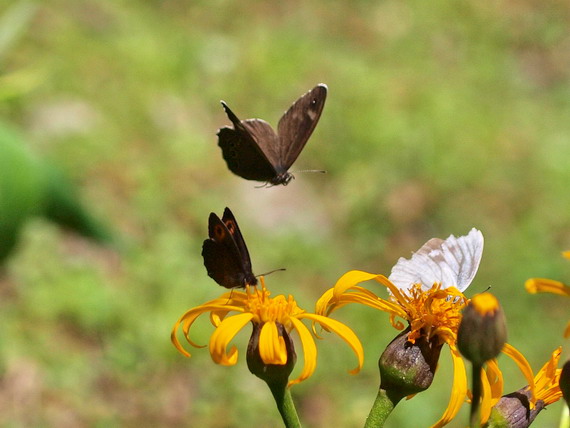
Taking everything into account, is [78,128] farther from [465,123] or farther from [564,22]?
[564,22]

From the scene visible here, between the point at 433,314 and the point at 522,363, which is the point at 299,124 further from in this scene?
the point at 522,363

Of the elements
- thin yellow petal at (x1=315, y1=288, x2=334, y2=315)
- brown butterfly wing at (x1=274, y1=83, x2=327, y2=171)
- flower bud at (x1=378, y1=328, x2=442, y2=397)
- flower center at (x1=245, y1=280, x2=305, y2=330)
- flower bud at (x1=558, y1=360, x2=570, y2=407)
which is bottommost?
flower bud at (x1=558, y1=360, x2=570, y2=407)

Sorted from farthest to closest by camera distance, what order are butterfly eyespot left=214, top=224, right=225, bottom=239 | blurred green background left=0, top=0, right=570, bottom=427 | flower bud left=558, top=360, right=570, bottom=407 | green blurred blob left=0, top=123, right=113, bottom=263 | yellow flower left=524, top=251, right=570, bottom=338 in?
blurred green background left=0, top=0, right=570, bottom=427, green blurred blob left=0, top=123, right=113, bottom=263, butterfly eyespot left=214, top=224, right=225, bottom=239, flower bud left=558, top=360, right=570, bottom=407, yellow flower left=524, top=251, right=570, bottom=338

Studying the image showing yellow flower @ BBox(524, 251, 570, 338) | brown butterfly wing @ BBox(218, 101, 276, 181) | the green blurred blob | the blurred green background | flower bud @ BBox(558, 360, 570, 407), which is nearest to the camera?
yellow flower @ BBox(524, 251, 570, 338)

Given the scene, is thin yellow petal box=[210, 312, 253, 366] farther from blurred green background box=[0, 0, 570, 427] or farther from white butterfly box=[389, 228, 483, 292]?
blurred green background box=[0, 0, 570, 427]

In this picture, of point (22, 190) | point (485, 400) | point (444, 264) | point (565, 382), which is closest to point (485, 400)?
point (485, 400)

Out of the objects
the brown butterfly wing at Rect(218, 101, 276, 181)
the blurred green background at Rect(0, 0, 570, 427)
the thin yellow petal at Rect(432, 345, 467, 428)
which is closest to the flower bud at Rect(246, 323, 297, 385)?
the thin yellow petal at Rect(432, 345, 467, 428)

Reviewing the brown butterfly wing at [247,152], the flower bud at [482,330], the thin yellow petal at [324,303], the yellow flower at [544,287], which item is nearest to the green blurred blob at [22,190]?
the brown butterfly wing at [247,152]
